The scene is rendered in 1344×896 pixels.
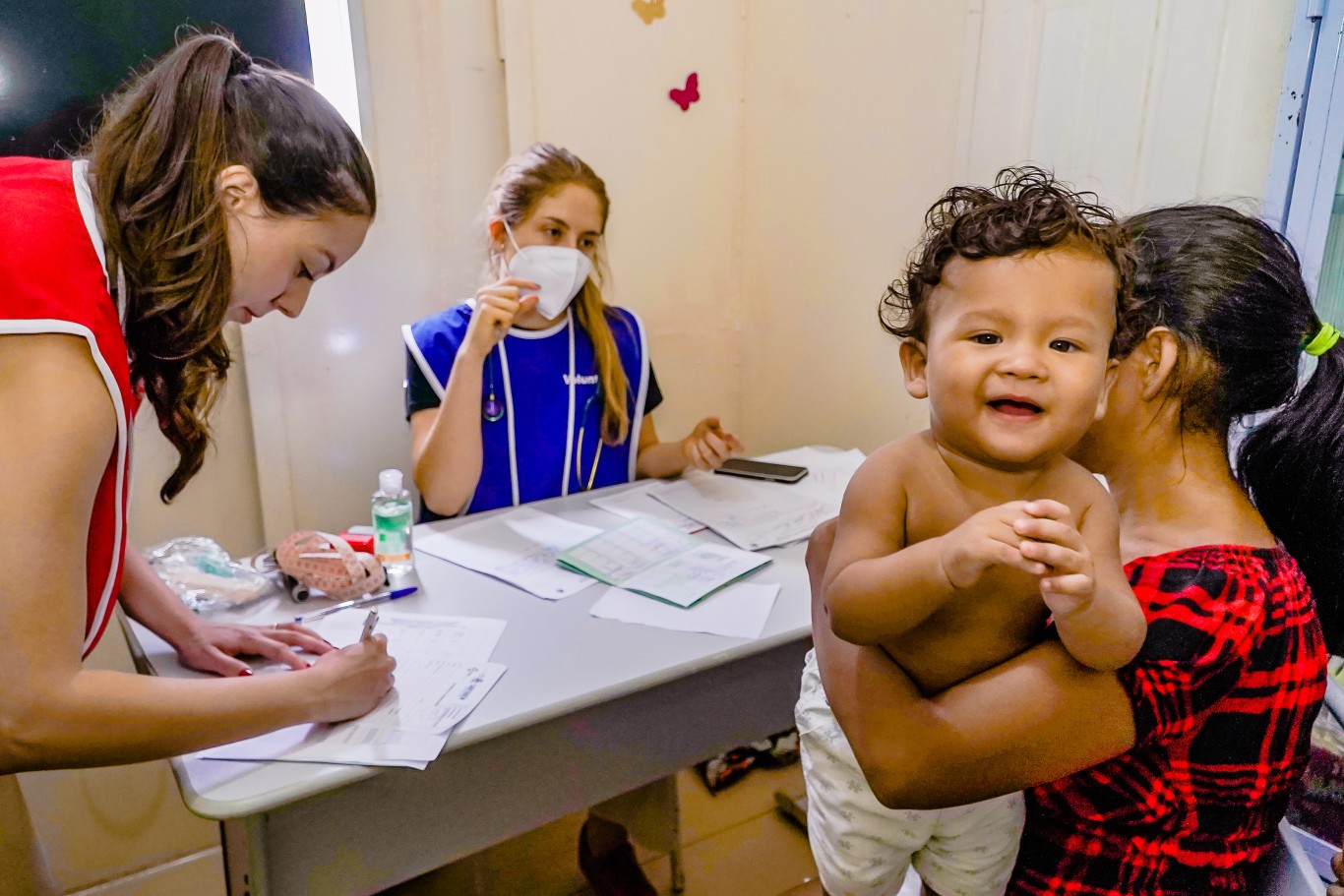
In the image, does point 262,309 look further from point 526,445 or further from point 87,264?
point 526,445

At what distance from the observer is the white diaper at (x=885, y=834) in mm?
897

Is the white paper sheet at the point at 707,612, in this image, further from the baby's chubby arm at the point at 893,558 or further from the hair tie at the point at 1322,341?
the hair tie at the point at 1322,341

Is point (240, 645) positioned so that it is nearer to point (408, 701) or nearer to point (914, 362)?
point (408, 701)

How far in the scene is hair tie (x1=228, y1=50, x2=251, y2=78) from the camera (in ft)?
3.07

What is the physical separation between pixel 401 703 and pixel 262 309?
51 cm

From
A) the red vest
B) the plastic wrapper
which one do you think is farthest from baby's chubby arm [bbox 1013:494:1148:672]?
the plastic wrapper

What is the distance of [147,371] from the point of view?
0.91 metres

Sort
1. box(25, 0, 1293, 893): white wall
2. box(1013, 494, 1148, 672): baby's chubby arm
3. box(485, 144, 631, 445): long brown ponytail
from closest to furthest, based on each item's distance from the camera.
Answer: box(1013, 494, 1148, 672): baby's chubby arm
box(25, 0, 1293, 893): white wall
box(485, 144, 631, 445): long brown ponytail

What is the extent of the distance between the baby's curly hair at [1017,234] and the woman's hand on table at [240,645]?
85 centimetres

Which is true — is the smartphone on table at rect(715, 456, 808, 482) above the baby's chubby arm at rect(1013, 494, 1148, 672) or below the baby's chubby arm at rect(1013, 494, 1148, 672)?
below

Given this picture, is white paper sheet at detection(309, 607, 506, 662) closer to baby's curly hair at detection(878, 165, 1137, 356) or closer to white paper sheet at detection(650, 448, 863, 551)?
white paper sheet at detection(650, 448, 863, 551)

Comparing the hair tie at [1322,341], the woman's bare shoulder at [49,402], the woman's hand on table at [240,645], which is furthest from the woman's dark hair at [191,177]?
the hair tie at [1322,341]

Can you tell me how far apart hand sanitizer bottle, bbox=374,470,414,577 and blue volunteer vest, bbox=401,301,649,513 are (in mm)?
386

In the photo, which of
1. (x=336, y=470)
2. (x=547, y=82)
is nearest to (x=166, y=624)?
(x=336, y=470)
